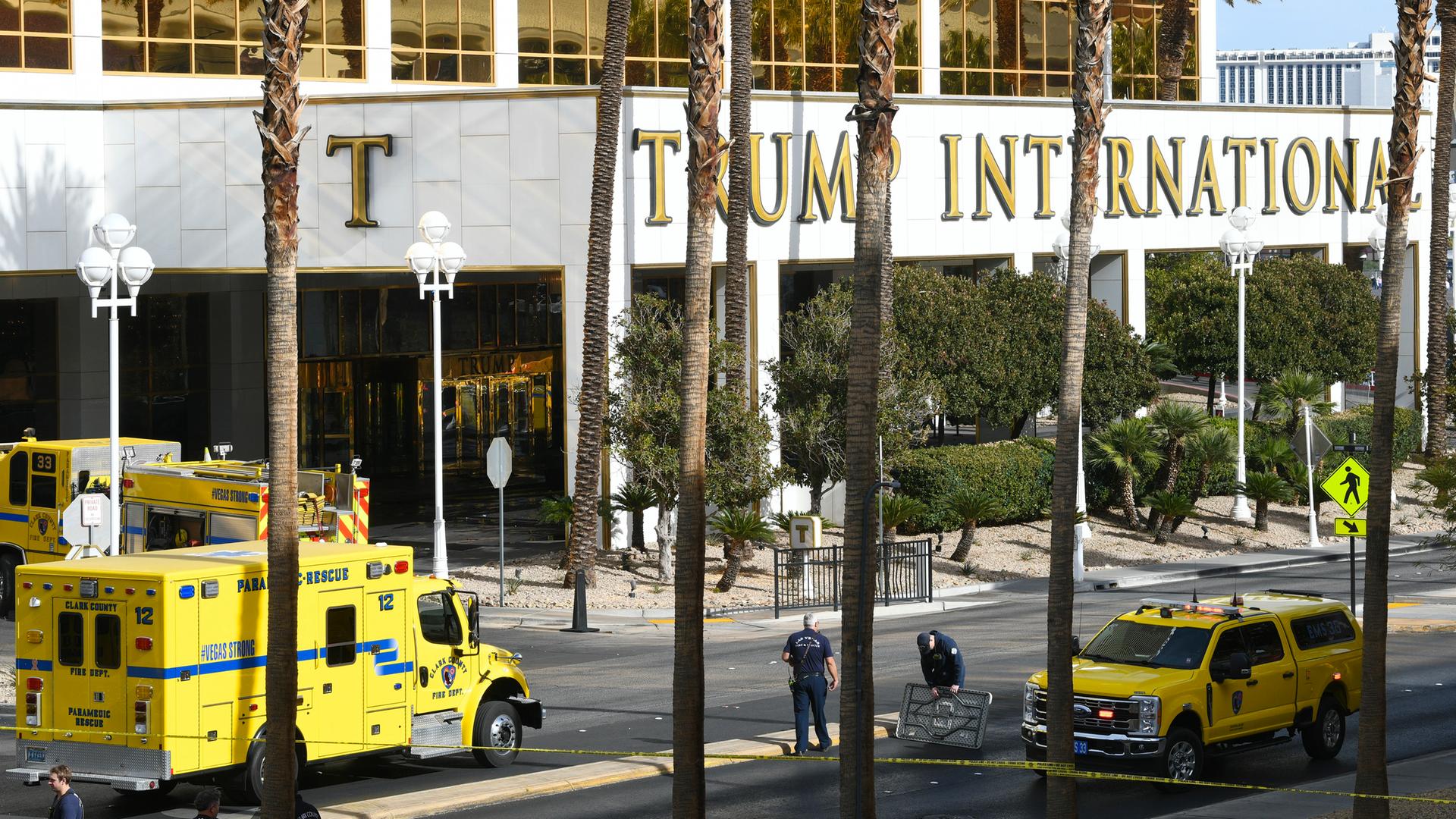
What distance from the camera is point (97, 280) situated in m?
28.6

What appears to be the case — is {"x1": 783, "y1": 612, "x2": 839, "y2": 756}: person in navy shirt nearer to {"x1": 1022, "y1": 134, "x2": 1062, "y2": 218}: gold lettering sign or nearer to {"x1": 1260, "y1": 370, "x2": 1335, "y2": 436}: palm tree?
{"x1": 1260, "y1": 370, "x2": 1335, "y2": 436}: palm tree

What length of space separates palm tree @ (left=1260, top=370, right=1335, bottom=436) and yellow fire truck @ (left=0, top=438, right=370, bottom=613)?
86.7 feet

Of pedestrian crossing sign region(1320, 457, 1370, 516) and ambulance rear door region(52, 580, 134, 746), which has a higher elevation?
pedestrian crossing sign region(1320, 457, 1370, 516)

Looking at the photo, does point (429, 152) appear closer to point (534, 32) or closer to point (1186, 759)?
point (534, 32)

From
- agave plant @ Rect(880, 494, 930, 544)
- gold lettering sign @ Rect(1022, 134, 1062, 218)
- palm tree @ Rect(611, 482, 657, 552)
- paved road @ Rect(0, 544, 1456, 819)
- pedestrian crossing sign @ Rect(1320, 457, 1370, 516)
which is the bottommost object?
paved road @ Rect(0, 544, 1456, 819)

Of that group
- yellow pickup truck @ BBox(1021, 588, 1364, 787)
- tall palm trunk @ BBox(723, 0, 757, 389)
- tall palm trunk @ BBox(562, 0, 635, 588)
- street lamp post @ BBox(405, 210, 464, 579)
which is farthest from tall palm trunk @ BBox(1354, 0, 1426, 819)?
tall palm trunk @ BBox(562, 0, 635, 588)

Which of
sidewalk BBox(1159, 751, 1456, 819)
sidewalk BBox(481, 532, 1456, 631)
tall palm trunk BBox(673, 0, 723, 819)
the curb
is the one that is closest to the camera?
tall palm trunk BBox(673, 0, 723, 819)

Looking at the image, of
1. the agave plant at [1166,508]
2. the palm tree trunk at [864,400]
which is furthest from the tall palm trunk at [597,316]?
the palm tree trunk at [864,400]

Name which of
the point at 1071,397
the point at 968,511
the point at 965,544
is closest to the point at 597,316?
the point at 968,511

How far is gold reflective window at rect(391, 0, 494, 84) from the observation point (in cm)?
4738

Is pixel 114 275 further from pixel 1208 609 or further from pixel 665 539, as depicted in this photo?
pixel 1208 609

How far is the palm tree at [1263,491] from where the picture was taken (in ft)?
145

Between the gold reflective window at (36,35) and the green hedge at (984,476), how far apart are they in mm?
22516

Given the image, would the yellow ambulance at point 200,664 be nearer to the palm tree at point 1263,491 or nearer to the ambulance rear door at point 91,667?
the ambulance rear door at point 91,667
